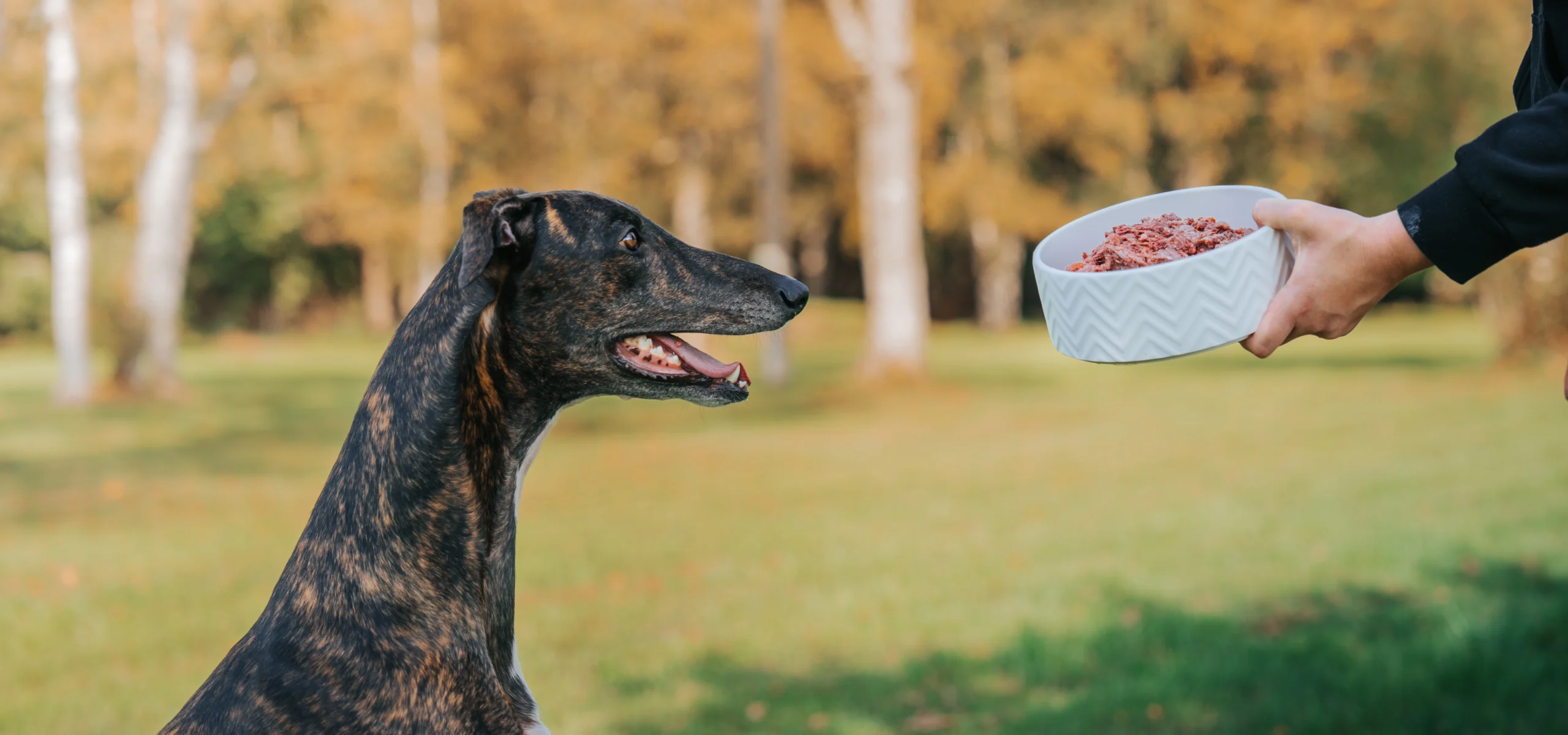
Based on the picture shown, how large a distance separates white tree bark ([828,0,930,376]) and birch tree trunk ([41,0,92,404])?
12.0 m

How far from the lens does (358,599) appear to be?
8.47 ft

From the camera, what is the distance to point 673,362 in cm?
296

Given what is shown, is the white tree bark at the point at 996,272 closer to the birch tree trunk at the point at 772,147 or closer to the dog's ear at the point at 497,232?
the birch tree trunk at the point at 772,147

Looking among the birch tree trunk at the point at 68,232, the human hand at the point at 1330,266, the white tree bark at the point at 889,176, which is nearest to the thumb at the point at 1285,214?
the human hand at the point at 1330,266

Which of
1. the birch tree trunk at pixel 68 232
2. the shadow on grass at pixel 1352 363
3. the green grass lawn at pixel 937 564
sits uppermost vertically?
the birch tree trunk at pixel 68 232

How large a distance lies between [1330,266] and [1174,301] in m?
0.33

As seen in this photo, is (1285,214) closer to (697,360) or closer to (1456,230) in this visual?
(1456,230)

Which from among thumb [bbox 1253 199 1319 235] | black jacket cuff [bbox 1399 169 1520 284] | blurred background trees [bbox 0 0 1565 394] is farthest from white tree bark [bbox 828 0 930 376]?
black jacket cuff [bbox 1399 169 1520 284]

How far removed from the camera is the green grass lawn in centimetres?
565

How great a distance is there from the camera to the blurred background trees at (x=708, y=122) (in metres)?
29.0

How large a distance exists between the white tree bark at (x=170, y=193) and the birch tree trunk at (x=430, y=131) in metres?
14.0

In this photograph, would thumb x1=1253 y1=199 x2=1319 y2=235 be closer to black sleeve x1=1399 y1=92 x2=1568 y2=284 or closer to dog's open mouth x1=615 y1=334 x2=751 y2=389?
black sleeve x1=1399 y1=92 x2=1568 y2=284

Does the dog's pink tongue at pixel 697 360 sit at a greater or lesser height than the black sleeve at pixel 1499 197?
lesser

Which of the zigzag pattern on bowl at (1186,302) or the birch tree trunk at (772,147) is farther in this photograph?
the birch tree trunk at (772,147)
